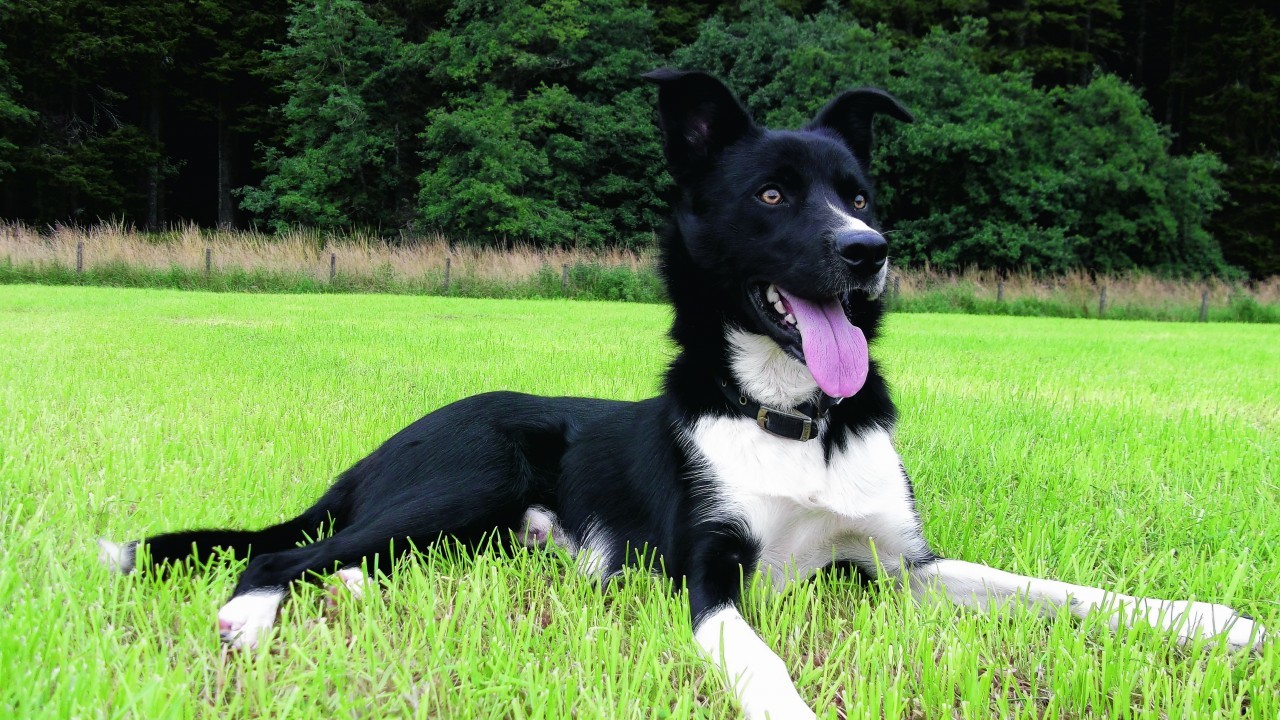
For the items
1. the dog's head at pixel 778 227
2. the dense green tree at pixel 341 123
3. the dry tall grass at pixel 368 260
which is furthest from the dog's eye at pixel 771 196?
the dense green tree at pixel 341 123

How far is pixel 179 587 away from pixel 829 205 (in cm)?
198

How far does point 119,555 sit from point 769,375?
5.76ft

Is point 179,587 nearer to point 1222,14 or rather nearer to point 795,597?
point 795,597

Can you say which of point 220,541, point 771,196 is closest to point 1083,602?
point 771,196

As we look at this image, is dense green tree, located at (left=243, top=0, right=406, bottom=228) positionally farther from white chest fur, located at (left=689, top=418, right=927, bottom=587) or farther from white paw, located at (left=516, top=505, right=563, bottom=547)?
white chest fur, located at (left=689, top=418, right=927, bottom=587)

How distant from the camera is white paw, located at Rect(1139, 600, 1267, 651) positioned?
1.72 meters

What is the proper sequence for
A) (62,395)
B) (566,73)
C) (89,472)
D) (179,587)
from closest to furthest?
1. (179,587)
2. (89,472)
3. (62,395)
4. (566,73)

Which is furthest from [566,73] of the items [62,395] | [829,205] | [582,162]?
[829,205]

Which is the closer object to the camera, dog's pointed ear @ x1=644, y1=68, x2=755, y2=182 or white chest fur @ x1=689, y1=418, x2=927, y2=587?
white chest fur @ x1=689, y1=418, x2=927, y2=587

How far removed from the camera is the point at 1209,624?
5.74ft

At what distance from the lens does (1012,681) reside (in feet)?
5.05

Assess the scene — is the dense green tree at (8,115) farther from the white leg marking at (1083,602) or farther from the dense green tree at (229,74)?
the white leg marking at (1083,602)

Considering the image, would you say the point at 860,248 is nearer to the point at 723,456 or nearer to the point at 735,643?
the point at 723,456

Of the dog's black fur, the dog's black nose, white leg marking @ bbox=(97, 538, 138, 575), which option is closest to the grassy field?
white leg marking @ bbox=(97, 538, 138, 575)
